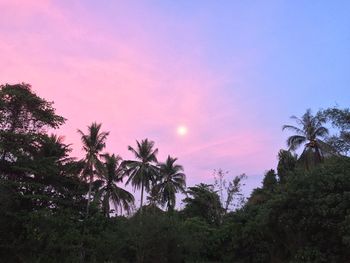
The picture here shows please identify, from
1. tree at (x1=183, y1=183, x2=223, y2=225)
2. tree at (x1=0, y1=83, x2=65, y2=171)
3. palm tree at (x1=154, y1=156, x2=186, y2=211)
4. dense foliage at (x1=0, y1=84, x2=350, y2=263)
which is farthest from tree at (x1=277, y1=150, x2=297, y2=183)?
tree at (x1=0, y1=83, x2=65, y2=171)

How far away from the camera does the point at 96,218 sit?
118ft

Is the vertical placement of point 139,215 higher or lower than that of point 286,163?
lower

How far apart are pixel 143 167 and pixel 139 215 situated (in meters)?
20.0

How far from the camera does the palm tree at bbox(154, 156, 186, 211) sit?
53.3 meters

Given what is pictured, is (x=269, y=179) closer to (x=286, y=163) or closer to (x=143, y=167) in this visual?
(x=286, y=163)

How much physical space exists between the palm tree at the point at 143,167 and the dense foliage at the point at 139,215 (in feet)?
32.1

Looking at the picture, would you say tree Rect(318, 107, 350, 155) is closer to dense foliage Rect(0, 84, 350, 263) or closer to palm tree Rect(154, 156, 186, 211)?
dense foliage Rect(0, 84, 350, 263)

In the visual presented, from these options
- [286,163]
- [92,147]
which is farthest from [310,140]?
[92,147]

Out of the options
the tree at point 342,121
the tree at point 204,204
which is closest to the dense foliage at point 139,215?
the tree at point 342,121

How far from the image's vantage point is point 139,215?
1212 inches

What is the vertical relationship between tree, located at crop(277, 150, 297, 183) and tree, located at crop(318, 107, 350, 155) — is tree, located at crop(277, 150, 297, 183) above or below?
above

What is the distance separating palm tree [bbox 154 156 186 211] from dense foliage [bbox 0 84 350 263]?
12.9m

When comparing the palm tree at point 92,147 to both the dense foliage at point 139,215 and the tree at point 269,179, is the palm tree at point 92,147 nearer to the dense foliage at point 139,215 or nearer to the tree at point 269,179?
the dense foliage at point 139,215

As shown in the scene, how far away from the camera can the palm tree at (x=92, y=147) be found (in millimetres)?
41062
